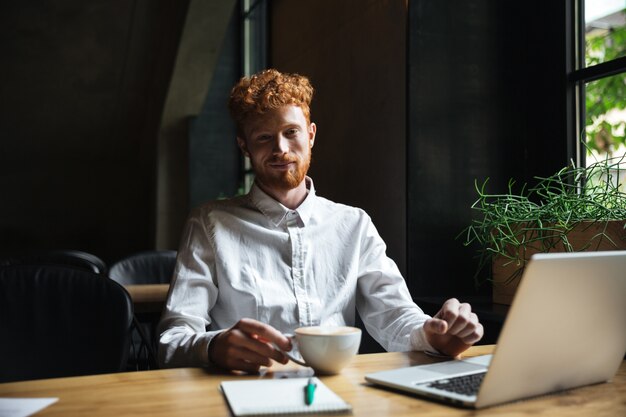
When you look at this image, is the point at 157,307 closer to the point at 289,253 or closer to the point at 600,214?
the point at 289,253

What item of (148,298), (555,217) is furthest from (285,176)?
(148,298)

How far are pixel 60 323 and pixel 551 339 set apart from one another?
1.43 metres

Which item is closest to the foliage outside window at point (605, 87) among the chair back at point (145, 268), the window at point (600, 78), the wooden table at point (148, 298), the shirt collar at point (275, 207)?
the window at point (600, 78)

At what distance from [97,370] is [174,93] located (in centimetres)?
582

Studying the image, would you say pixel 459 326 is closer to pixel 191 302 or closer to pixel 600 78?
pixel 191 302

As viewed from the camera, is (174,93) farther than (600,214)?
Yes

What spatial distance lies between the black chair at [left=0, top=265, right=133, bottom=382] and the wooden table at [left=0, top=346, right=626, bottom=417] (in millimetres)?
674

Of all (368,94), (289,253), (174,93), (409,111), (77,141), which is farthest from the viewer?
(77,141)

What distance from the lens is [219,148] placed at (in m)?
7.65

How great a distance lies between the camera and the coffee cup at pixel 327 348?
1190 millimetres

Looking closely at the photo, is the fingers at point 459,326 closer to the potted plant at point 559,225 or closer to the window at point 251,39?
the potted plant at point 559,225

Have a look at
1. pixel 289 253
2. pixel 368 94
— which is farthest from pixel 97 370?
pixel 368 94

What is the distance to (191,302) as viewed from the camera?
167cm

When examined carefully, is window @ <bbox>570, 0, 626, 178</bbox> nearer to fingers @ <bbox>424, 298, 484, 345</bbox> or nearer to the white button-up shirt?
the white button-up shirt
